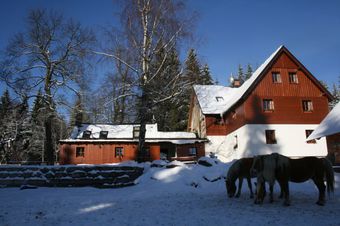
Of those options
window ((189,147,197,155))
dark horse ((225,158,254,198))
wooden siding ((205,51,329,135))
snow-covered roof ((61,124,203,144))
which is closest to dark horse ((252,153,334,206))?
dark horse ((225,158,254,198))

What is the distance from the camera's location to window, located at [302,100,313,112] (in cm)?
2813

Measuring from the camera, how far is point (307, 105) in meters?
28.4

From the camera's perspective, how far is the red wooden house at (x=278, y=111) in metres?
26.5

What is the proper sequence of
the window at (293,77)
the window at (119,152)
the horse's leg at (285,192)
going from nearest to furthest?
the horse's leg at (285,192) < the window at (293,77) < the window at (119,152)

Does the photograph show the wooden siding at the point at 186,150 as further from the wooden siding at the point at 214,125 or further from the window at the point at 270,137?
the window at the point at 270,137

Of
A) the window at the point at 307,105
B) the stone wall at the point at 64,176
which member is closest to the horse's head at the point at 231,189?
the stone wall at the point at 64,176

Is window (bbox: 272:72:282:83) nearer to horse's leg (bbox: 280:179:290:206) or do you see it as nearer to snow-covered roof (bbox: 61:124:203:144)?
snow-covered roof (bbox: 61:124:203:144)

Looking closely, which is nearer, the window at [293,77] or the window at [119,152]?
the window at [293,77]

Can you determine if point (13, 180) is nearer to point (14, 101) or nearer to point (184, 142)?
point (14, 101)

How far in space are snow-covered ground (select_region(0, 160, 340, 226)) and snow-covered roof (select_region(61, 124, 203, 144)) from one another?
16.5m

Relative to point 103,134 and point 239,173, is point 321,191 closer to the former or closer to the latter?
point 239,173

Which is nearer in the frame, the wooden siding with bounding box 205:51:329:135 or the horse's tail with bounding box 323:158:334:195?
the horse's tail with bounding box 323:158:334:195

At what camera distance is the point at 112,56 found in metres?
19.7

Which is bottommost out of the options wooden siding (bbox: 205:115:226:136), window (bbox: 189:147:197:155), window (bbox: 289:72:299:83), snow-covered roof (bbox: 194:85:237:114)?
window (bbox: 189:147:197:155)
